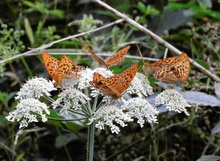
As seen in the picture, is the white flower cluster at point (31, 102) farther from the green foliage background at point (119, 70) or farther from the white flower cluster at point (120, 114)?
the green foliage background at point (119, 70)

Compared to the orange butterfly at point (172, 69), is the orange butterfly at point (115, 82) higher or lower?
lower

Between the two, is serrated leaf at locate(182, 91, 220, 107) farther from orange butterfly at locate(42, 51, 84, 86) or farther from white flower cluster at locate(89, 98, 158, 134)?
orange butterfly at locate(42, 51, 84, 86)

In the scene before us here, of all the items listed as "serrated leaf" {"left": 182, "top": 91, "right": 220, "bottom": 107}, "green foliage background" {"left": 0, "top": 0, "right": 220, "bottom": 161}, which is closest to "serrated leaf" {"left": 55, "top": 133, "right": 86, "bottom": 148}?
"green foliage background" {"left": 0, "top": 0, "right": 220, "bottom": 161}

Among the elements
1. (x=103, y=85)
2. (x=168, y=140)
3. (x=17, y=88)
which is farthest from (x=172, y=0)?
(x=103, y=85)

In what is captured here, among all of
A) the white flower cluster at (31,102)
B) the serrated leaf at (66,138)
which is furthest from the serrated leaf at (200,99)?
the serrated leaf at (66,138)

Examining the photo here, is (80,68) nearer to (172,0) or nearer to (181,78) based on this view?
(181,78)

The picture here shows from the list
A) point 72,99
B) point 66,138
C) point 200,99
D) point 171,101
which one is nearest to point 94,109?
point 72,99
